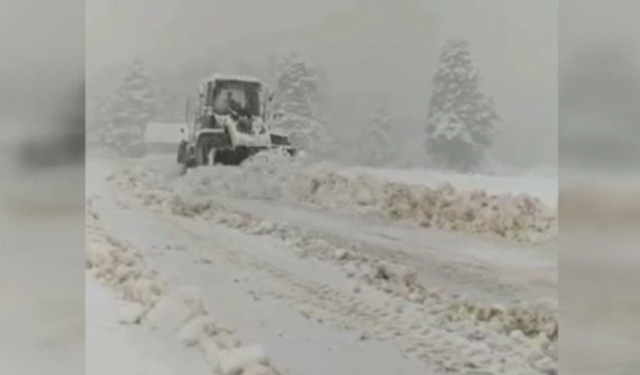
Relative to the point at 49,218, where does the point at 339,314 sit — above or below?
below

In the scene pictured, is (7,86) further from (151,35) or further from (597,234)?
(597,234)

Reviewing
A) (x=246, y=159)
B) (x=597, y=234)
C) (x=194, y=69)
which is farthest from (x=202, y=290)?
(x=597, y=234)

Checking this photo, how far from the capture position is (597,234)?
123 cm

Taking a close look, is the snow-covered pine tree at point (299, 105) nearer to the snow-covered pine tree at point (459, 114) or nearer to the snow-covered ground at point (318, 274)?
the snow-covered ground at point (318, 274)

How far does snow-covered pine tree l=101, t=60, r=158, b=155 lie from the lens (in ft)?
4.30

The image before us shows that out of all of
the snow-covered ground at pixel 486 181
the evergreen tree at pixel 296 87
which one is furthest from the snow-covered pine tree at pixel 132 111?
the snow-covered ground at pixel 486 181

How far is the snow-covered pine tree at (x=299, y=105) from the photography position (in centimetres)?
128

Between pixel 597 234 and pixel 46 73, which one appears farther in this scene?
pixel 46 73

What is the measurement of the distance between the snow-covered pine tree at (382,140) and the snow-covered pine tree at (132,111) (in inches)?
14.3

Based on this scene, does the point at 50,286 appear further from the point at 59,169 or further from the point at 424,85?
the point at 424,85

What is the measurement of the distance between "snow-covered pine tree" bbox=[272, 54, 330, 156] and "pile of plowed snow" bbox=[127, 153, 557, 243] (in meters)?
0.04

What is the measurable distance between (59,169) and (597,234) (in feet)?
2.88

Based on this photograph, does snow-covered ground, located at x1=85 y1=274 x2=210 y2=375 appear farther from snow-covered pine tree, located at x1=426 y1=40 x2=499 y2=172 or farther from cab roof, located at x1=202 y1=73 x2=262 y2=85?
snow-covered pine tree, located at x1=426 y1=40 x2=499 y2=172

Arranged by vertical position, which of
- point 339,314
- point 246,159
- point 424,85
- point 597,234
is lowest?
point 339,314
